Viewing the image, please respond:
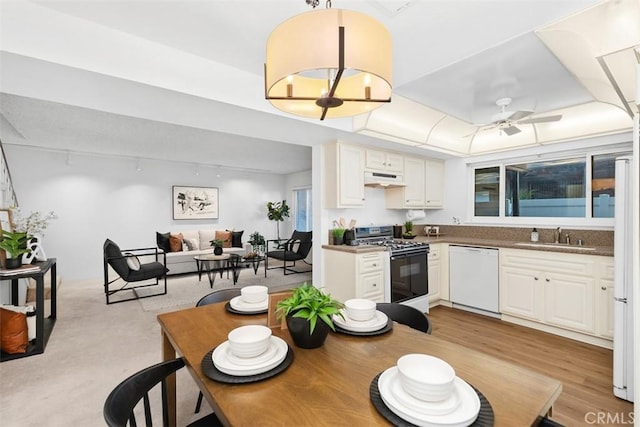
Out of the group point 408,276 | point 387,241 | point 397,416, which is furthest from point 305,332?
point 387,241

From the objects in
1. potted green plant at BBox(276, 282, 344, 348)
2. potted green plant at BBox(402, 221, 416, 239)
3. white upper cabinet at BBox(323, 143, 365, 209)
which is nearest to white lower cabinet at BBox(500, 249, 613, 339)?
potted green plant at BBox(402, 221, 416, 239)

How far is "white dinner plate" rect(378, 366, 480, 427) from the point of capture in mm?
749

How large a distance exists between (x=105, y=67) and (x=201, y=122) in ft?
3.31

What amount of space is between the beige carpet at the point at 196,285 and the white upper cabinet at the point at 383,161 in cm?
254

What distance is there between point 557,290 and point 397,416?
10.9 ft

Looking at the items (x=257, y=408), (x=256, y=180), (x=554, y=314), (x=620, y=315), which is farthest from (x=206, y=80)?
(x=256, y=180)

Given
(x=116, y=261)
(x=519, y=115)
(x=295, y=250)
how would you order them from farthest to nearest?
(x=295, y=250) → (x=116, y=261) → (x=519, y=115)

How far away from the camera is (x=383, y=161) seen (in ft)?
13.5

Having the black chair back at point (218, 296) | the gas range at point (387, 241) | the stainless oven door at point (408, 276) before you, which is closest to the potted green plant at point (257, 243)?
the gas range at point (387, 241)

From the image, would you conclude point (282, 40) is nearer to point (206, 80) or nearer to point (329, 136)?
point (206, 80)

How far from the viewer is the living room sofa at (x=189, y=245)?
5913 mm

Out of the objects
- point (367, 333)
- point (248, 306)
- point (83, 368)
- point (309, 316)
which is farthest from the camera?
point (83, 368)

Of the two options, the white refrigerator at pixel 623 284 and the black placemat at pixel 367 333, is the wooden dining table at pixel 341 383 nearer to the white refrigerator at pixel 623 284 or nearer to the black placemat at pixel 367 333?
the black placemat at pixel 367 333

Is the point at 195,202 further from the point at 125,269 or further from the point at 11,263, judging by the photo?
the point at 11,263
